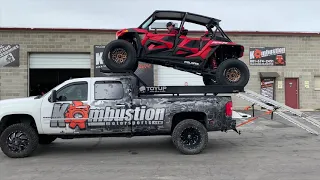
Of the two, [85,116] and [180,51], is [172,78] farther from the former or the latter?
[85,116]

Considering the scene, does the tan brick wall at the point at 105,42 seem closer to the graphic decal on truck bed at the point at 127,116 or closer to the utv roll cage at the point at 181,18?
the utv roll cage at the point at 181,18

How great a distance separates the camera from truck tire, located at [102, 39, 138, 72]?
28.3 ft

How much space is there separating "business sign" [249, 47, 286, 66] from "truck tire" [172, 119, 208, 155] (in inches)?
548

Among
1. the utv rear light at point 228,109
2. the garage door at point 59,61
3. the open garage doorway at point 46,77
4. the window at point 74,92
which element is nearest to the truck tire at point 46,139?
the window at point 74,92

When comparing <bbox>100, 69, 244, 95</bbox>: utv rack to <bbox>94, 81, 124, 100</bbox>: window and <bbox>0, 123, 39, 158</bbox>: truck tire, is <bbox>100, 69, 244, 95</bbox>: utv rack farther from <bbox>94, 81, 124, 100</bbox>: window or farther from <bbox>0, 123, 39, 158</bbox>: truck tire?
<bbox>0, 123, 39, 158</bbox>: truck tire

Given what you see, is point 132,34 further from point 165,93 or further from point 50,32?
point 50,32

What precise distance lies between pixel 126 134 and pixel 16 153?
262 centimetres

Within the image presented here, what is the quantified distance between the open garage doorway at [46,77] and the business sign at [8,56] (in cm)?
106

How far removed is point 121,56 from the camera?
344 inches

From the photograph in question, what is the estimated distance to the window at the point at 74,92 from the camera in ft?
27.3

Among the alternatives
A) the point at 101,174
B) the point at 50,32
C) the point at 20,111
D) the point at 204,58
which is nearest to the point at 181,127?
the point at 204,58

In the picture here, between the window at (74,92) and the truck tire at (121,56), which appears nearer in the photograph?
the window at (74,92)

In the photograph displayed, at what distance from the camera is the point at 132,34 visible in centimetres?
887

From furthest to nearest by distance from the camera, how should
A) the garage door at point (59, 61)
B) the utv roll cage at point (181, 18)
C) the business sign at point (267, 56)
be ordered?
the business sign at point (267, 56), the garage door at point (59, 61), the utv roll cage at point (181, 18)
